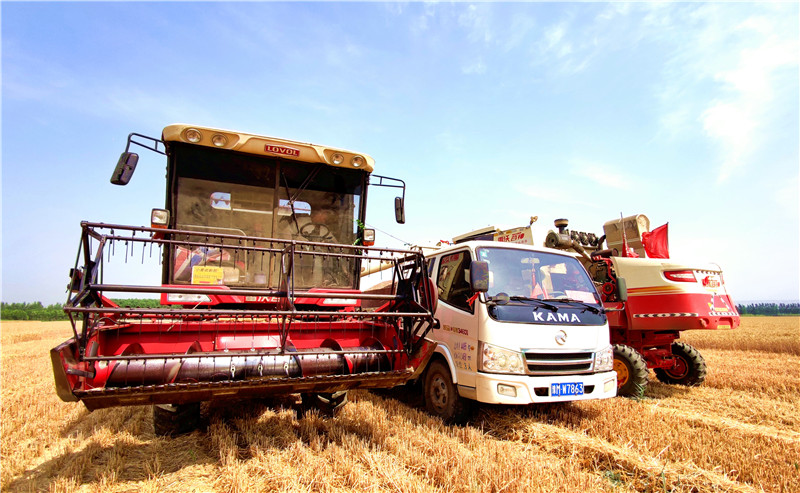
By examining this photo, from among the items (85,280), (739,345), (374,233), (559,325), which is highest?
(374,233)

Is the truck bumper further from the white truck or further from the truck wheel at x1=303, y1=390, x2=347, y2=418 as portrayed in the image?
the truck wheel at x1=303, y1=390, x2=347, y2=418

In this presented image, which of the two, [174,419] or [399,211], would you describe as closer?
[174,419]

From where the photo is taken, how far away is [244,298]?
4547 mm

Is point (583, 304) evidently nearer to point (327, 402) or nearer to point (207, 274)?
point (327, 402)

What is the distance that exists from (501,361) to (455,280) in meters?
1.14

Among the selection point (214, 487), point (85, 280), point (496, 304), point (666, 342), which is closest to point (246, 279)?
point (85, 280)

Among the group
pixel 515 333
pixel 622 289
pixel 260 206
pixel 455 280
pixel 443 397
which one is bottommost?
pixel 443 397

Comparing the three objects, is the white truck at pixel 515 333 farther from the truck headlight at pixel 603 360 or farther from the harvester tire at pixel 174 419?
the harvester tire at pixel 174 419

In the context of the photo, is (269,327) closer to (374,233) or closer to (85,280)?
(85,280)

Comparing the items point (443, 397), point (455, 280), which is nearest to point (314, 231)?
point (455, 280)

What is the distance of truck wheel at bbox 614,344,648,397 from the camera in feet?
19.2

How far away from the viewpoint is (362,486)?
2.93 m

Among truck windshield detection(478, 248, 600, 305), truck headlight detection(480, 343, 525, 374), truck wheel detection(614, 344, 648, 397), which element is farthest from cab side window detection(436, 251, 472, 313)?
truck wheel detection(614, 344, 648, 397)

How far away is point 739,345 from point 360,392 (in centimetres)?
1366
